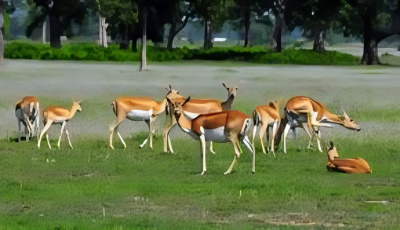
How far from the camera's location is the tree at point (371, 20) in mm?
62000

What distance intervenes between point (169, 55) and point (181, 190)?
49.8 metres

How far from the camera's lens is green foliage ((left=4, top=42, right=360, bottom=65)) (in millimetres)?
59125

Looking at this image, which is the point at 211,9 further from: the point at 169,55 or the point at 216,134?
the point at 216,134

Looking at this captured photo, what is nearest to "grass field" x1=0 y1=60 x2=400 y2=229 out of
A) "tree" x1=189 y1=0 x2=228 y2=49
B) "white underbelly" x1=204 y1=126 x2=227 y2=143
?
"white underbelly" x1=204 y1=126 x2=227 y2=143

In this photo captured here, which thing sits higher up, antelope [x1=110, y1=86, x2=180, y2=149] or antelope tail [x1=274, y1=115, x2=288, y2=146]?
antelope [x1=110, y1=86, x2=180, y2=149]

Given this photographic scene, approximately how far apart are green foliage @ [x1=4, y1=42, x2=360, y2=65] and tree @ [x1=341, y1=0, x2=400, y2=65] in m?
1.57

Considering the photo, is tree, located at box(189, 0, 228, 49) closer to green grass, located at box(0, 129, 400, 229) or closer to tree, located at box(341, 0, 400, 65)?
tree, located at box(341, 0, 400, 65)

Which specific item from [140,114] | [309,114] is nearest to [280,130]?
[309,114]

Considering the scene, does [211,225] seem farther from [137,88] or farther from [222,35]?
[222,35]

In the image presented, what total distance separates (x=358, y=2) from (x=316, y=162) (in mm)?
49410

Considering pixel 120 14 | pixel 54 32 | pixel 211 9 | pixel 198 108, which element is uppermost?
pixel 211 9

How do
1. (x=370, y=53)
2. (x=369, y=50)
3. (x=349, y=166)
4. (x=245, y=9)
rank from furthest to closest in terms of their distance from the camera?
(x=245, y=9), (x=369, y=50), (x=370, y=53), (x=349, y=166)

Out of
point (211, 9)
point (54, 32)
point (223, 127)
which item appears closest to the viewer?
point (223, 127)

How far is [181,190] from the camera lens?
11562 millimetres
